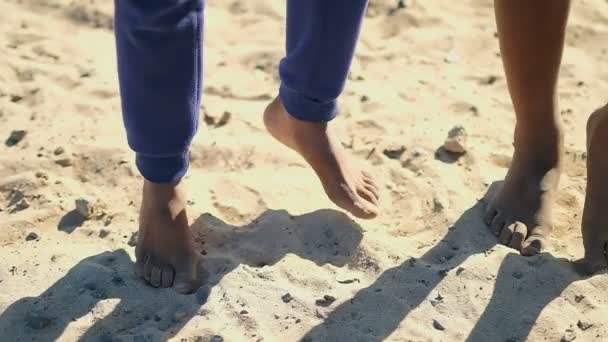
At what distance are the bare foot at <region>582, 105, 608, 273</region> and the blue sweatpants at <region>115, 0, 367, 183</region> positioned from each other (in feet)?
2.07

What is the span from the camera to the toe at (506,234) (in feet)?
7.96

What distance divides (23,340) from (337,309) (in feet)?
2.29

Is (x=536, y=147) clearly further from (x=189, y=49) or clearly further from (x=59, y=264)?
(x=59, y=264)

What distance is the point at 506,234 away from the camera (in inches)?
95.7

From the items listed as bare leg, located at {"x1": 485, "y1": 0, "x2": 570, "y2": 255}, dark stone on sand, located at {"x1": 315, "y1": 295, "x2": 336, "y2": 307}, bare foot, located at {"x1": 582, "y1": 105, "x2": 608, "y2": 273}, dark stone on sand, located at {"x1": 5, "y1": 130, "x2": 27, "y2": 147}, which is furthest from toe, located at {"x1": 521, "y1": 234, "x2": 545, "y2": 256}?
dark stone on sand, located at {"x1": 5, "y1": 130, "x2": 27, "y2": 147}

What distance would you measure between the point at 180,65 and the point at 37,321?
655 millimetres

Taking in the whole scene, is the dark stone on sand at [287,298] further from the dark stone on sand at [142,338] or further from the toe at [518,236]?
the toe at [518,236]

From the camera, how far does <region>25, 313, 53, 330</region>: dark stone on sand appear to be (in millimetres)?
2152

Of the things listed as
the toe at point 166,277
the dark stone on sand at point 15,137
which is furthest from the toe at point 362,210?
the dark stone on sand at point 15,137

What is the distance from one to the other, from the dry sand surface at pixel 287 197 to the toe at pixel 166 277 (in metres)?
0.02

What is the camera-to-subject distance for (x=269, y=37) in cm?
347

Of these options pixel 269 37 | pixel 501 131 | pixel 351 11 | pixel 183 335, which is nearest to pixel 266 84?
pixel 269 37

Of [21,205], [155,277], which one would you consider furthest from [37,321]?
[21,205]

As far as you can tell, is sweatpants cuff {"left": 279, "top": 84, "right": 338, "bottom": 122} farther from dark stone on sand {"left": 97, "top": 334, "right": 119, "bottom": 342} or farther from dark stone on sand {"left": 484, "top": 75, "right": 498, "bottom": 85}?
dark stone on sand {"left": 484, "top": 75, "right": 498, "bottom": 85}
